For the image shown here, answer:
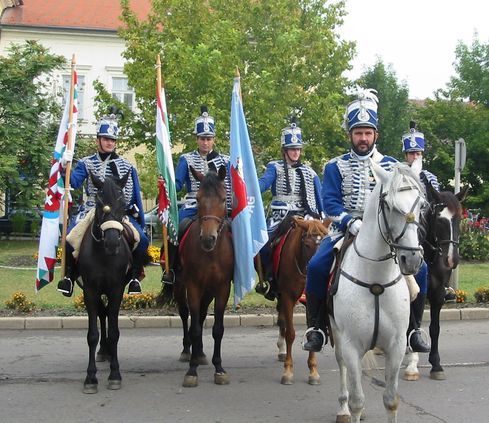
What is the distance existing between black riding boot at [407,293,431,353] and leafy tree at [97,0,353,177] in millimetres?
15605

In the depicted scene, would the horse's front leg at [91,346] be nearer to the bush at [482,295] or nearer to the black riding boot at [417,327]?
the black riding boot at [417,327]

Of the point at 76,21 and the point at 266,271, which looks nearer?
the point at 266,271

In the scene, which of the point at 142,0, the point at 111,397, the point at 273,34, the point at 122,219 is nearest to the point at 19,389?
the point at 111,397

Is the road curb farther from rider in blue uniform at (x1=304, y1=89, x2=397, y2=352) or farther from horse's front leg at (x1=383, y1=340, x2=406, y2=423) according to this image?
horse's front leg at (x1=383, y1=340, x2=406, y2=423)

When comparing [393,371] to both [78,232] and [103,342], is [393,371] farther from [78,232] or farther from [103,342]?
[103,342]

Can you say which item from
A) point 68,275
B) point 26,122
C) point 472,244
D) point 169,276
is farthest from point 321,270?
point 26,122

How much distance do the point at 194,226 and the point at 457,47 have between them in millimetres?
28267

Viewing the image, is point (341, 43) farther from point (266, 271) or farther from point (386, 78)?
point (266, 271)

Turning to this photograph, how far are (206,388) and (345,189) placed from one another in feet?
9.63

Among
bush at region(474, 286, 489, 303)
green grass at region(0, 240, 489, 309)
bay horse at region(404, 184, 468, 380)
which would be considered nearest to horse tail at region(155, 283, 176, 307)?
green grass at region(0, 240, 489, 309)

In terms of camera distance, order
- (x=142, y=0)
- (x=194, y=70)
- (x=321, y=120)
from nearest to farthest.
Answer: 1. (x=194, y=70)
2. (x=321, y=120)
3. (x=142, y=0)

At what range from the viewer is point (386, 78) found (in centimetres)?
4009

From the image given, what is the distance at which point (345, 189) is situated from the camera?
661 centimetres

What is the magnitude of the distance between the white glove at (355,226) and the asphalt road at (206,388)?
1879 mm
